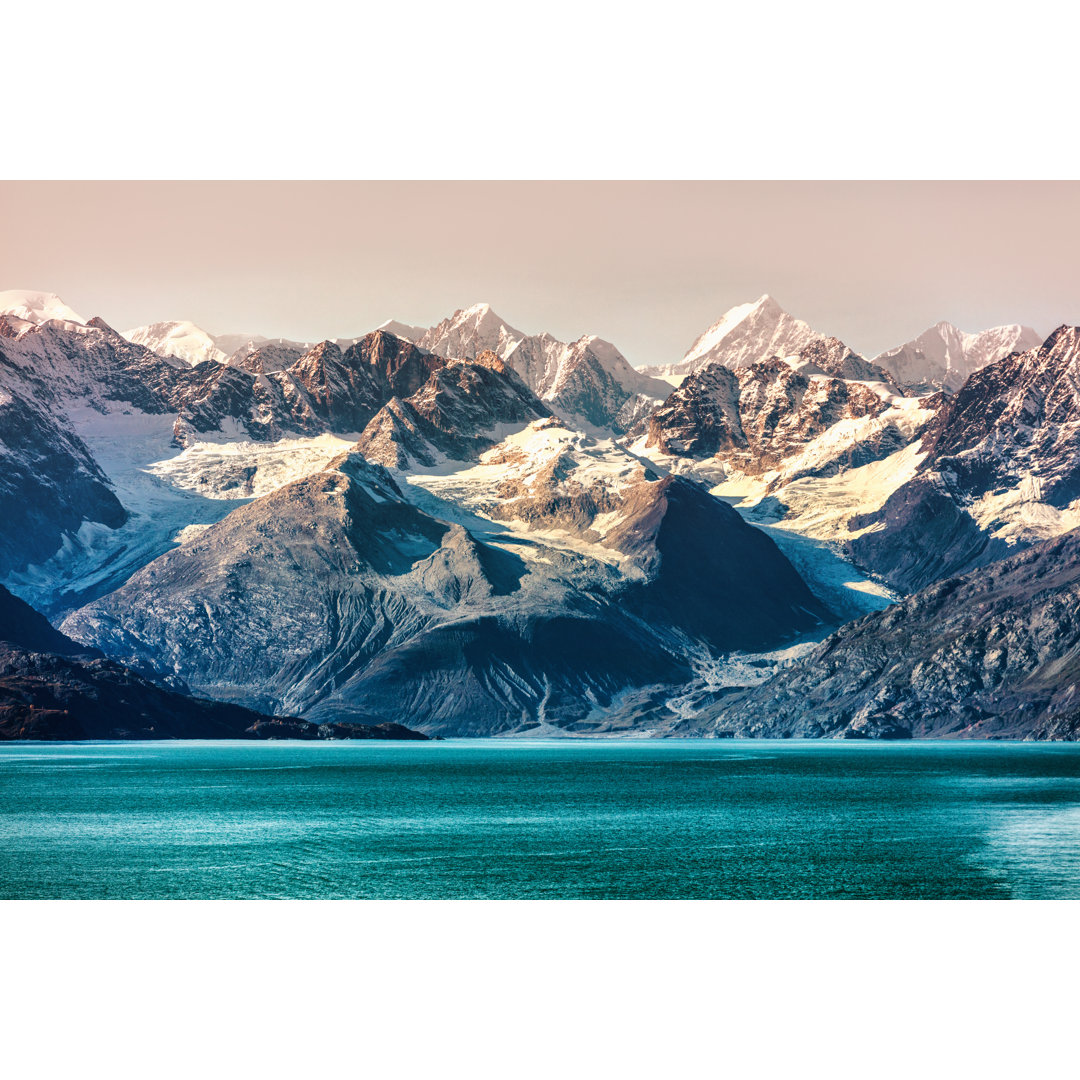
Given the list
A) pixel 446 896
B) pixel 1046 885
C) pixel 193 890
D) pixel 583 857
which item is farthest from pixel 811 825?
pixel 193 890

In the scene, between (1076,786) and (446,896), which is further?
(1076,786)
